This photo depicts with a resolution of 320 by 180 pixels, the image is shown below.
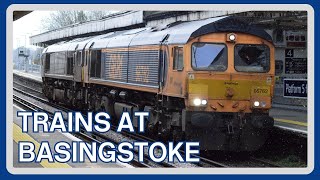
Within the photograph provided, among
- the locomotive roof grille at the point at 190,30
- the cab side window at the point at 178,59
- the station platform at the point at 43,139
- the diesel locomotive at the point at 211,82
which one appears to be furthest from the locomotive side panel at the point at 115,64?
the station platform at the point at 43,139

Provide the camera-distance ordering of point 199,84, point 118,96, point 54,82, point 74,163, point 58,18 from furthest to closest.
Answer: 1. point 54,82
2. point 118,96
3. point 199,84
4. point 58,18
5. point 74,163

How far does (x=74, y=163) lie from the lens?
705 cm

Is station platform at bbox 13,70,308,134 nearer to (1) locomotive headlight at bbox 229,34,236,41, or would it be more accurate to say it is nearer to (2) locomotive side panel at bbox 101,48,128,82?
(1) locomotive headlight at bbox 229,34,236,41

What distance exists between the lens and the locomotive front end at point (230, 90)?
10.0 meters

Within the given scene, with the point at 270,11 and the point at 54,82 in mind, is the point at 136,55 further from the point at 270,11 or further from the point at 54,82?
the point at 54,82

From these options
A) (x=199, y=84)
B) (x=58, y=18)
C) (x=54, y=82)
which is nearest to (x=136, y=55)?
(x=199, y=84)

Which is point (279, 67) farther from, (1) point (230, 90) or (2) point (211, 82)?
(2) point (211, 82)

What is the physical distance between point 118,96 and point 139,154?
620cm

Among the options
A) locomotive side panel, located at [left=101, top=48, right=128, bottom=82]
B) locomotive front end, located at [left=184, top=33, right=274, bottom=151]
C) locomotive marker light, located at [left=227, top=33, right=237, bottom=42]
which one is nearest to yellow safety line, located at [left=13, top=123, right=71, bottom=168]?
locomotive front end, located at [left=184, top=33, right=274, bottom=151]

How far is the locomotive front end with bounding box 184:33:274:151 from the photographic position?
1002cm

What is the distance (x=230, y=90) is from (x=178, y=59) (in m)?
1.02

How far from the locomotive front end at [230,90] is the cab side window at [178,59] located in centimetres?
25

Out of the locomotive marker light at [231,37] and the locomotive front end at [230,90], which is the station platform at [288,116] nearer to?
the locomotive front end at [230,90]

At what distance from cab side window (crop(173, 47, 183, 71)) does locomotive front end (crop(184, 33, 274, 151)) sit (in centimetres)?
25
